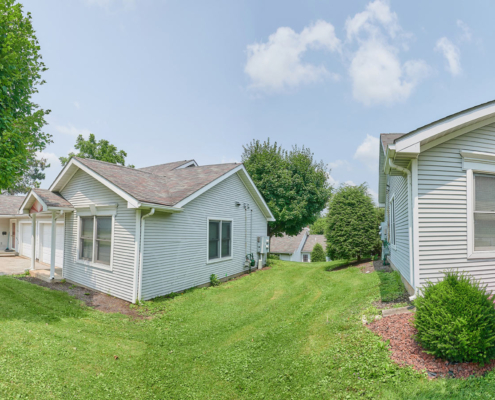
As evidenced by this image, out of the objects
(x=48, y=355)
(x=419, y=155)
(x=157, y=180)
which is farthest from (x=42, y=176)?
(x=419, y=155)

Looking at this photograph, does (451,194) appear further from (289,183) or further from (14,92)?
(289,183)

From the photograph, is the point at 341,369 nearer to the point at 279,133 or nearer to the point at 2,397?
the point at 2,397

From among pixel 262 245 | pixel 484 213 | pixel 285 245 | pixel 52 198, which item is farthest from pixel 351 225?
pixel 285 245

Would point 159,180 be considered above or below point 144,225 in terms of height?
above

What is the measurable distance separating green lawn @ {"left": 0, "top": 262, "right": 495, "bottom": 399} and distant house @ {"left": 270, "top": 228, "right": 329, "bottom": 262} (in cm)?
3114

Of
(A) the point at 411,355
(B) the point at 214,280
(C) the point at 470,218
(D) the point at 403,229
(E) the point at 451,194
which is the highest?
(E) the point at 451,194

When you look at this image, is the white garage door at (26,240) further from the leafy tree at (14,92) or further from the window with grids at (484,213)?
the window with grids at (484,213)

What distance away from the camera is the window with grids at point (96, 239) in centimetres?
923

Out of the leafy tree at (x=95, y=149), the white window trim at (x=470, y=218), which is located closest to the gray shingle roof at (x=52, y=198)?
the white window trim at (x=470, y=218)

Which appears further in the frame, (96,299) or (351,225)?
(351,225)

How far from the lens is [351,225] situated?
536 inches

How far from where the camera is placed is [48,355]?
4336 millimetres

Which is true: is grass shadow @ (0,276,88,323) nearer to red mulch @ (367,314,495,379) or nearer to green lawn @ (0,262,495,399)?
green lawn @ (0,262,495,399)

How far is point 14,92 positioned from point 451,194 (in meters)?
12.9
